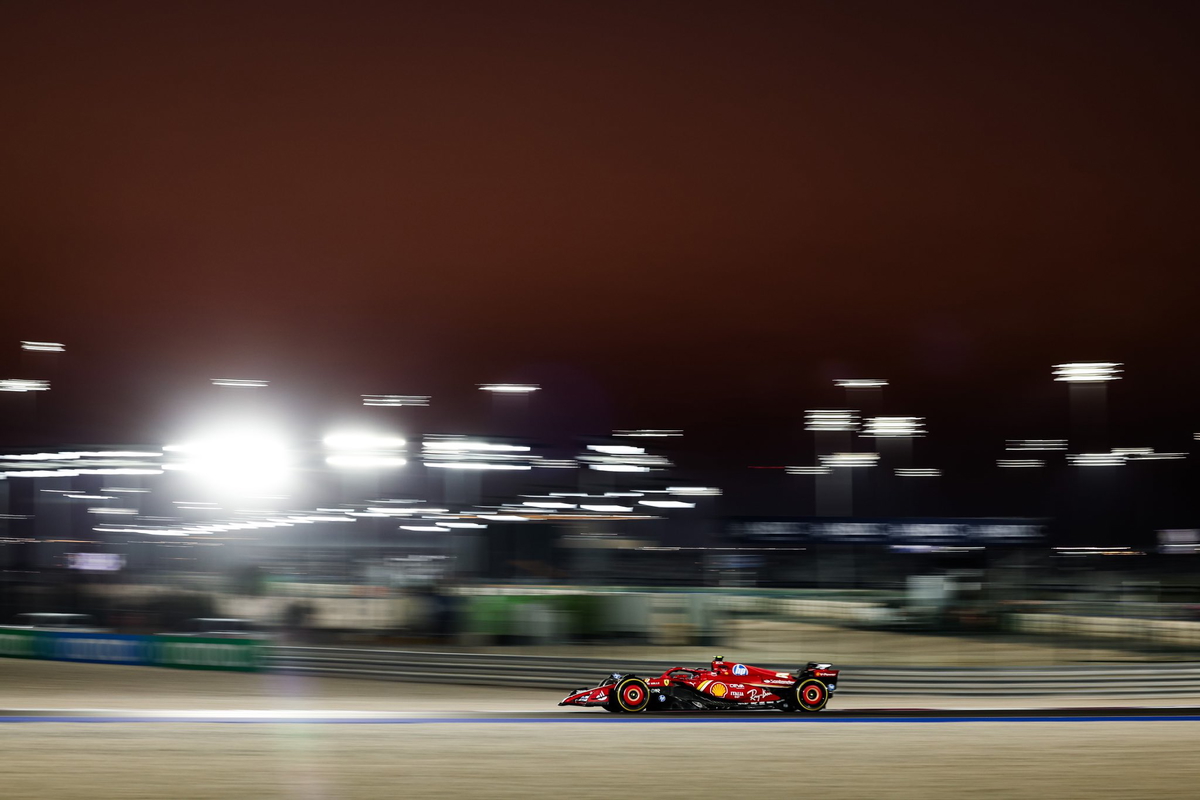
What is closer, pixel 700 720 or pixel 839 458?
pixel 700 720

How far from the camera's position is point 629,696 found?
569 inches

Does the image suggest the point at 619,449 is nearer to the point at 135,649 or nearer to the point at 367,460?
the point at 367,460

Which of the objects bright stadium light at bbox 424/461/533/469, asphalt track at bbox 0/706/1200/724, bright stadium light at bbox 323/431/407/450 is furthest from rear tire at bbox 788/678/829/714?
bright stadium light at bbox 424/461/533/469

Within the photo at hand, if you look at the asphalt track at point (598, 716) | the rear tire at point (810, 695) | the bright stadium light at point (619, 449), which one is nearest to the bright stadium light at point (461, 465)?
the bright stadium light at point (619, 449)

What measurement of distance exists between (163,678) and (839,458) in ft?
130

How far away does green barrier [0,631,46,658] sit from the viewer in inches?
969

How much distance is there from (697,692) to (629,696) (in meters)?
0.83

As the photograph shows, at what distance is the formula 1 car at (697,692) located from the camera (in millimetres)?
14359

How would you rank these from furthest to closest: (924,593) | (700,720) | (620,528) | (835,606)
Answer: (620,528) → (835,606) → (924,593) → (700,720)

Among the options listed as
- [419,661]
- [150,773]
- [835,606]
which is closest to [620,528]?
[835,606]

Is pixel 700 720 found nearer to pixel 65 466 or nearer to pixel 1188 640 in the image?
pixel 1188 640

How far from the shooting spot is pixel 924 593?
2980 centimetres

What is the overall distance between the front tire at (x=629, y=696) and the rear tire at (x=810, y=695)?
6.08 ft

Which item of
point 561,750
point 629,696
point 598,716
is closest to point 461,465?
point 598,716
